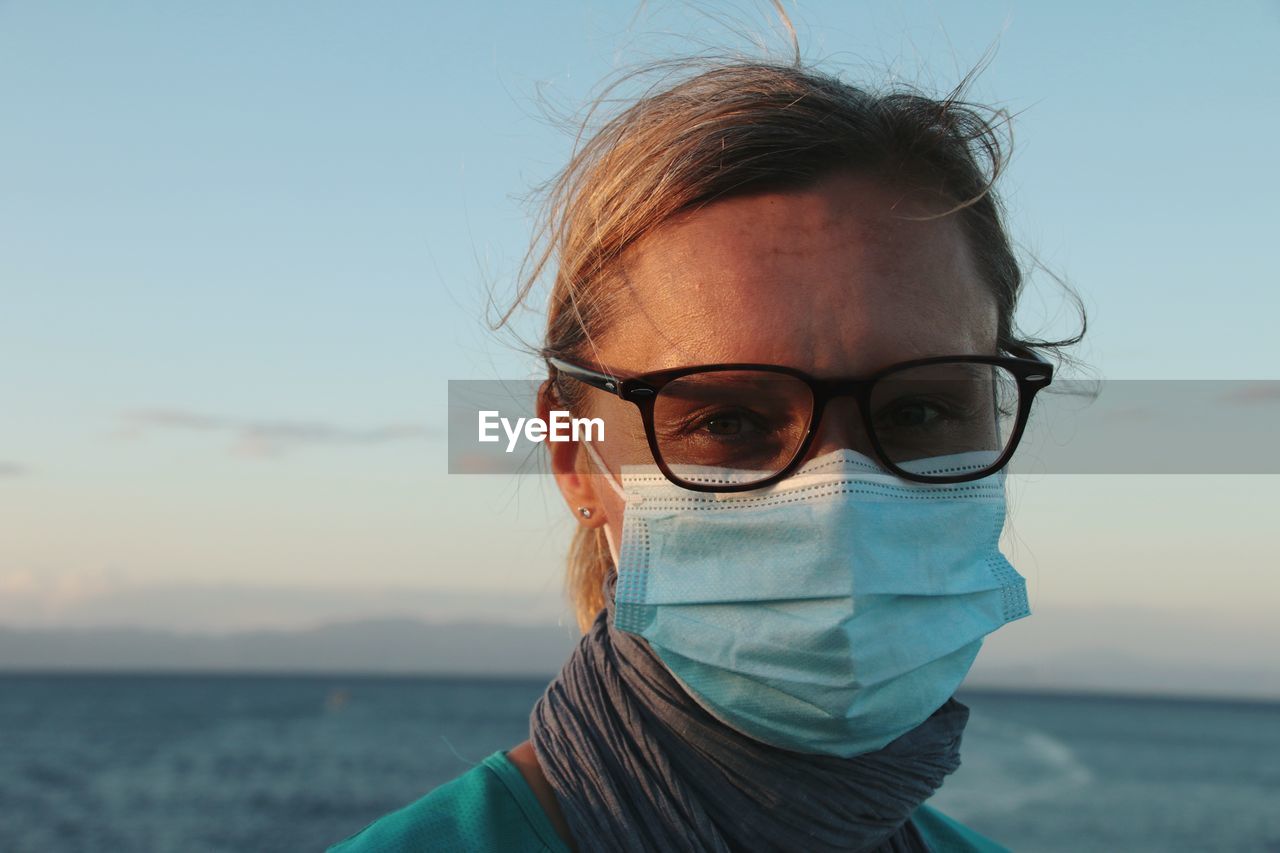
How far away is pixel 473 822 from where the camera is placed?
1.86m

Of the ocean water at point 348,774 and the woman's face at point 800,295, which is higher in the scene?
the woman's face at point 800,295

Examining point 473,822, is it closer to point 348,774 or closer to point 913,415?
point 913,415

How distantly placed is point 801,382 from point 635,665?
634mm

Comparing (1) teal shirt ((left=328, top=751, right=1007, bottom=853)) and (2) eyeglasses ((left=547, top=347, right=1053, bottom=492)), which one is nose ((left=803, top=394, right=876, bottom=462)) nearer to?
(2) eyeglasses ((left=547, top=347, right=1053, bottom=492))

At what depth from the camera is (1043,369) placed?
7.17 ft

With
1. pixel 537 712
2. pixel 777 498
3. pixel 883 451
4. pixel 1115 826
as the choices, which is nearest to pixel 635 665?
pixel 537 712

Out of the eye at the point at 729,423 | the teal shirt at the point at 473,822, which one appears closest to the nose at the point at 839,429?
the eye at the point at 729,423

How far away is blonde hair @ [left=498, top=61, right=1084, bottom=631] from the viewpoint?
2.12 metres

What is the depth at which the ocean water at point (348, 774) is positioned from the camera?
125ft

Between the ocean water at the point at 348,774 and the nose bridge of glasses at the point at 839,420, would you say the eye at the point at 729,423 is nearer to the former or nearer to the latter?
the nose bridge of glasses at the point at 839,420

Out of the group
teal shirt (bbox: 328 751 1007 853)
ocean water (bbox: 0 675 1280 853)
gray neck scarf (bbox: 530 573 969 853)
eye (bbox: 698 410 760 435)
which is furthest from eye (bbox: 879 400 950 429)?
ocean water (bbox: 0 675 1280 853)

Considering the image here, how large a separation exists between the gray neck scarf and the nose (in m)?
0.52

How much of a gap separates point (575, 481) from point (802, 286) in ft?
2.23

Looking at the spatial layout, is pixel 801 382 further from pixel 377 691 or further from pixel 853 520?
pixel 377 691
